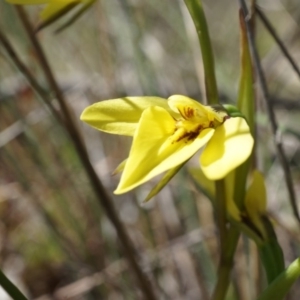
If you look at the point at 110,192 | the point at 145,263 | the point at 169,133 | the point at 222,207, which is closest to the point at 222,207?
the point at 222,207

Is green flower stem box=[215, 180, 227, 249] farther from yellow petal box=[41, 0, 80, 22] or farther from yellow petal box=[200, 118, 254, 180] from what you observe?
yellow petal box=[41, 0, 80, 22]

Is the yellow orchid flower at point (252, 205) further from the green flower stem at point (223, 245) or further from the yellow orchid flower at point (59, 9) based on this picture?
the yellow orchid flower at point (59, 9)

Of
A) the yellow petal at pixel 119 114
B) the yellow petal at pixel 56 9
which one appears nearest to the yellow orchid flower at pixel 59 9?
the yellow petal at pixel 56 9

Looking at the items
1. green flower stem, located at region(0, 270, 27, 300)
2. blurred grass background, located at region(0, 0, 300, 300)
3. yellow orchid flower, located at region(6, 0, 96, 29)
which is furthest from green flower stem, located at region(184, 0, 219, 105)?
blurred grass background, located at region(0, 0, 300, 300)

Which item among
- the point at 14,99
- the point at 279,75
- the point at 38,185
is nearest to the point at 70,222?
the point at 38,185

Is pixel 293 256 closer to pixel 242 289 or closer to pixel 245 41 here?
pixel 242 289

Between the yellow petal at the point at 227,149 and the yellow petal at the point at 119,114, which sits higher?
the yellow petal at the point at 119,114
